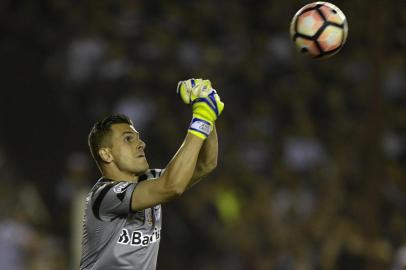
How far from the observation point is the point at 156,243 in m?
5.02

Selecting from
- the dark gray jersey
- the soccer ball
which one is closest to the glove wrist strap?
the dark gray jersey

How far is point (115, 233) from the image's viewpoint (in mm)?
4891

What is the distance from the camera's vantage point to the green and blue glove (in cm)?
474

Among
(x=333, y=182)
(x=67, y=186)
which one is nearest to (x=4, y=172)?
(x=67, y=186)

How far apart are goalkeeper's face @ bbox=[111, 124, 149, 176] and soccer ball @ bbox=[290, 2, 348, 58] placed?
1.30 m

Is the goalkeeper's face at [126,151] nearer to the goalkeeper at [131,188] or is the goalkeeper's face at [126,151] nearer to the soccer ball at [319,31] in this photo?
the goalkeeper at [131,188]

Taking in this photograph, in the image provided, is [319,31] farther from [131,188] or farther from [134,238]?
[134,238]

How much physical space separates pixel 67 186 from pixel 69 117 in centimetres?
103

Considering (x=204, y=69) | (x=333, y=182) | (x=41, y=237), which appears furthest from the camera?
(x=204, y=69)

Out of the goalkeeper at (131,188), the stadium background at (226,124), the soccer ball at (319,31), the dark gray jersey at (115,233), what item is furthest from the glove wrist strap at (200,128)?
the stadium background at (226,124)

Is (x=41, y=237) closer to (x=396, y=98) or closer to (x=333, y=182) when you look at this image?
(x=333, y=182)

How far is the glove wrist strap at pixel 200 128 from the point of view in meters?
4.71

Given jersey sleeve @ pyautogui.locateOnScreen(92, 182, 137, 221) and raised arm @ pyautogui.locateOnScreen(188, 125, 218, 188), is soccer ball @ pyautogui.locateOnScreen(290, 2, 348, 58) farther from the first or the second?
jersey sleeve @ pyautogui.locateOnScreen(92, 182, 137, 221)

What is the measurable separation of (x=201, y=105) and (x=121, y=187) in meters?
0.59
